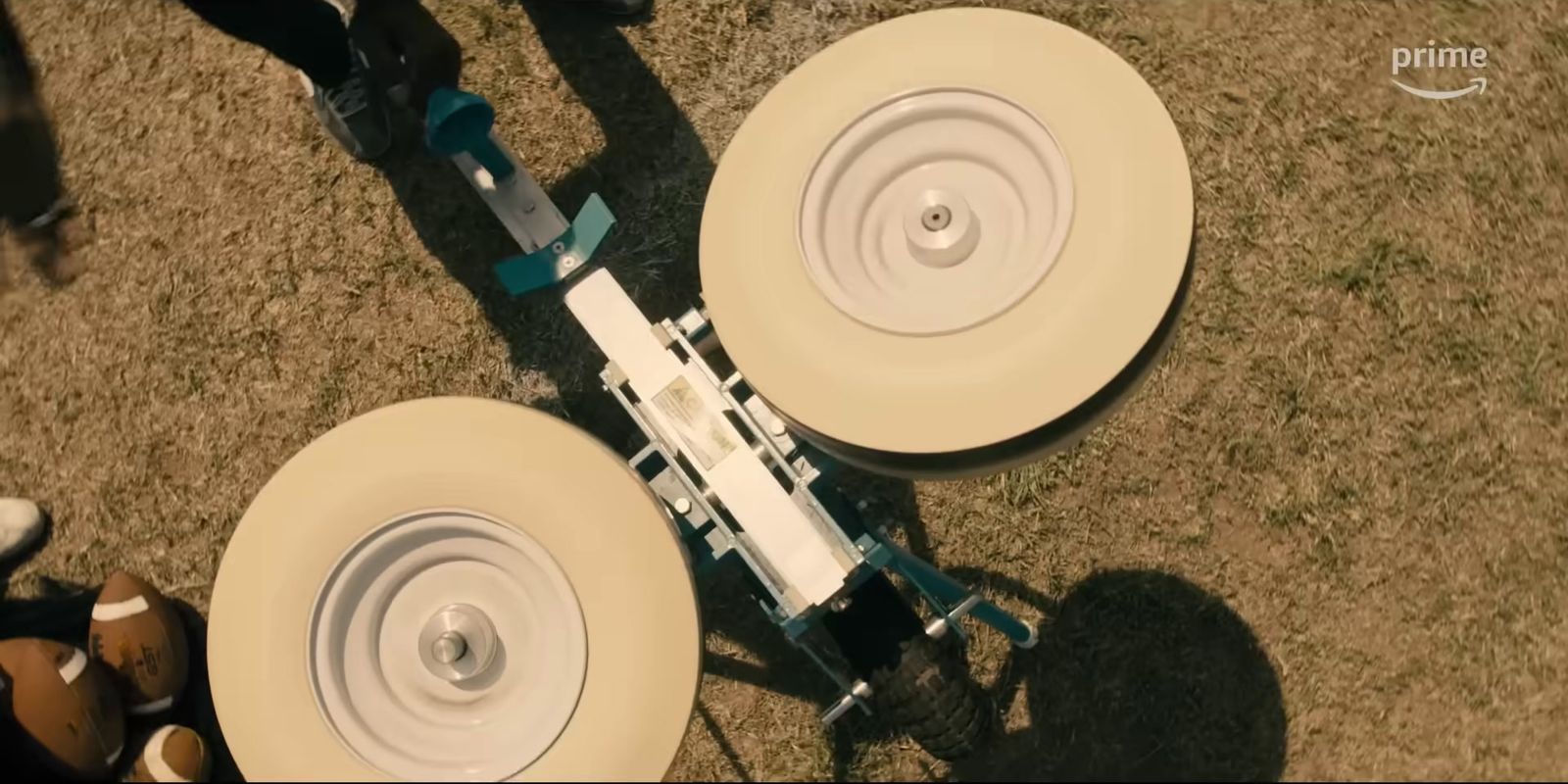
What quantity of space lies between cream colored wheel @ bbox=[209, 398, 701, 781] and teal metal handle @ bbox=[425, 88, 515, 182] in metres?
0.81

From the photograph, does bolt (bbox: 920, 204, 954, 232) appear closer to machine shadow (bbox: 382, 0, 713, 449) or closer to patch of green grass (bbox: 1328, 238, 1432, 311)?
machine shadow (bbox: 382, 0, 713, 449)

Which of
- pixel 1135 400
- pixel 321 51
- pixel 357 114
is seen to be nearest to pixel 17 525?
pixel 357 114

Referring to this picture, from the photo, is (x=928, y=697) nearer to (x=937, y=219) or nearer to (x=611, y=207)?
(x=937, y=219)

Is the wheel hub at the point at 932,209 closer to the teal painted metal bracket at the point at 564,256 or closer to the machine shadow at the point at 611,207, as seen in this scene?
the teal painted metal bracket at the point at 564,256

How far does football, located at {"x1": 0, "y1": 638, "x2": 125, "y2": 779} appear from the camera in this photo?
3.18m

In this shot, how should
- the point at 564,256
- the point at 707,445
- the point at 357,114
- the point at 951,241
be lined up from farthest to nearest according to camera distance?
the point at 357,114, the point at 564,256, the point at 707,445, the point at 951,241

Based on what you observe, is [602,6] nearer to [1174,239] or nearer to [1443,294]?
[1174,239]

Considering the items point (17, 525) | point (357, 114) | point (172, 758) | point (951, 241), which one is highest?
point (951, 241)

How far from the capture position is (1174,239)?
2178 mm

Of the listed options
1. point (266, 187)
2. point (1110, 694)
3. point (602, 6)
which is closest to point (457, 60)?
point (602, 6)

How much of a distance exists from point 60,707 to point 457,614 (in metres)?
1.79

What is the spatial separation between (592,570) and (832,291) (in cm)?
80

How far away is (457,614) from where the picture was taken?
2.29 m

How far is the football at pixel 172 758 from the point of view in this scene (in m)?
3.28
